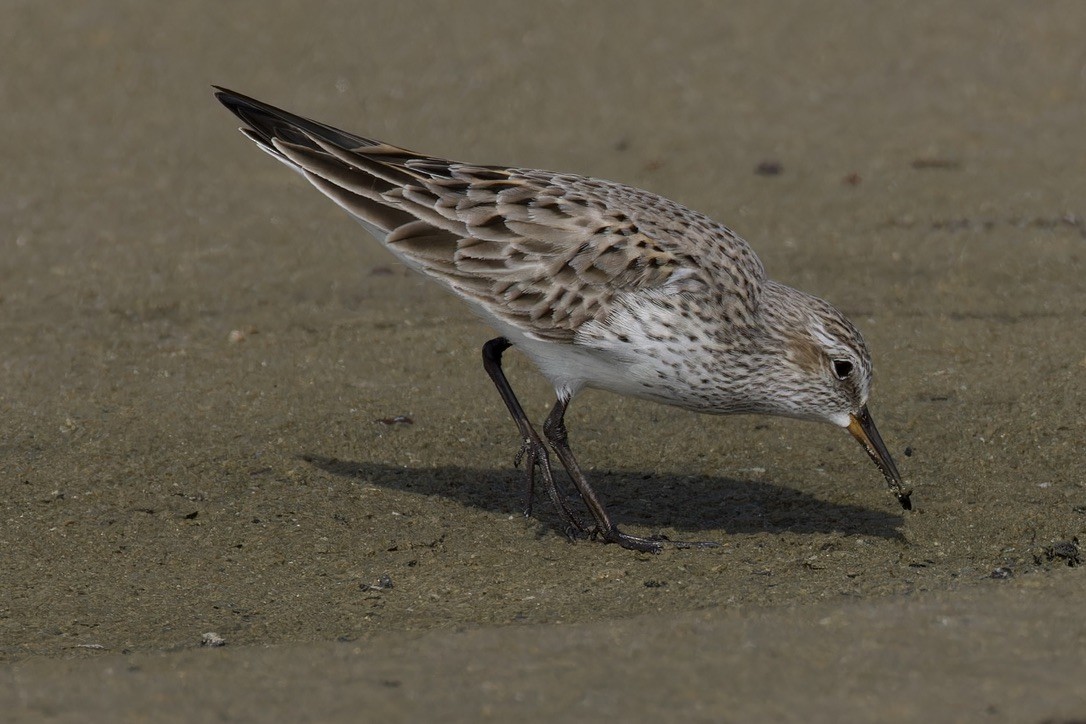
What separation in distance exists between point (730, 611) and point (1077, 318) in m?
5.10

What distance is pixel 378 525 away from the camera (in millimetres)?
8023

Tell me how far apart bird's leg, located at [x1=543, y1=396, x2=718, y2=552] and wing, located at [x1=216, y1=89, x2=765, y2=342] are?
1.94 ft

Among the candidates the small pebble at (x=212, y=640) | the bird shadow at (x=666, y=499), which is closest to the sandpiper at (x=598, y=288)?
the bird shadow at (x=666, y=499)

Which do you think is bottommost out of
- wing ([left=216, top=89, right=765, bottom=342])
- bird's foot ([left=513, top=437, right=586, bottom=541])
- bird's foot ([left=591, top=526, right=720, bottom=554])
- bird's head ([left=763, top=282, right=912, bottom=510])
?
bird's foot ([left=591, top=526, right=720, bottom=554])

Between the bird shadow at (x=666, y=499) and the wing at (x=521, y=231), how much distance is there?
1169 mm

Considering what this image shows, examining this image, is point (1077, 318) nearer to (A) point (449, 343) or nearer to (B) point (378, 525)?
(A) point (449, 343)

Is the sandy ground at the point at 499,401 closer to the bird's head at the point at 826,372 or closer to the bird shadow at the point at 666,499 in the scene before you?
the bird shadow at the point at 666,499

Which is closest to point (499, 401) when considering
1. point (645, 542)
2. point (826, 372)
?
point (645, 542)

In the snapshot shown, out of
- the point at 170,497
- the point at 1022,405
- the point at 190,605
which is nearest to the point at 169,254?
the point at 170,497

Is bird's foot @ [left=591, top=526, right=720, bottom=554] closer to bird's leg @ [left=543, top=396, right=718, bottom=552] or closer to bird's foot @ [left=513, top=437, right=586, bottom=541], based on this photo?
bird's leg @ [left=543, top=396, right=718, bottom=552]

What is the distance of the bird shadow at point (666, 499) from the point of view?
8.07m

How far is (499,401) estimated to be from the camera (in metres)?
9.60

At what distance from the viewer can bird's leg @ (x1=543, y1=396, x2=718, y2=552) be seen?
7.82 m

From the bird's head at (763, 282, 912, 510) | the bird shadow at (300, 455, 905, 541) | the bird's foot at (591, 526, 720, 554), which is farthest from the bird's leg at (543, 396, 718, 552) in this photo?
the bird's head at (763, 282, 912, 510)
